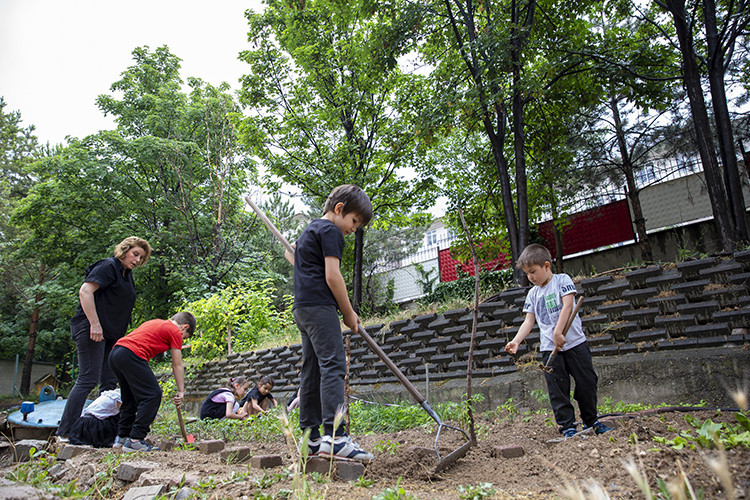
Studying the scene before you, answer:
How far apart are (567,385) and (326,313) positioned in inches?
70.7

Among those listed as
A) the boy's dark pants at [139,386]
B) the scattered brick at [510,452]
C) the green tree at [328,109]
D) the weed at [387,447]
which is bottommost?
the scattered brick at [510,452]

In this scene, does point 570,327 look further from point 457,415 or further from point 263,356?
point 263,356

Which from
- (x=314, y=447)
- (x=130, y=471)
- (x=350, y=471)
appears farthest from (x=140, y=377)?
(x=350, y=471)

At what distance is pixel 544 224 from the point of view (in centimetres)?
1241

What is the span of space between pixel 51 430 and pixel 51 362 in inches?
950

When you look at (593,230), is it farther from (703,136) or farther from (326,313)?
(326,313)

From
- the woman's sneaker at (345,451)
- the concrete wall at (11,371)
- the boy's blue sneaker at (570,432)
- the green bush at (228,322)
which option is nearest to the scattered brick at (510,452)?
the boy's blue sneaker at (570,432)

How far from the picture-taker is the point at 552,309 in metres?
3.37

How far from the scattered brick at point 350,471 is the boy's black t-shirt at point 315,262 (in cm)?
84

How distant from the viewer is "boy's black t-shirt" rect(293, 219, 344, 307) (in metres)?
2.65

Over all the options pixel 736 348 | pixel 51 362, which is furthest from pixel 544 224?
pixel 51 362

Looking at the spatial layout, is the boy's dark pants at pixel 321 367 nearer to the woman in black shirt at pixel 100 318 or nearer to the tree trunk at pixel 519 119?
the woman in black shirt at pixel 100 318

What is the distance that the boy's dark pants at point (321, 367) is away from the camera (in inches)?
98.8

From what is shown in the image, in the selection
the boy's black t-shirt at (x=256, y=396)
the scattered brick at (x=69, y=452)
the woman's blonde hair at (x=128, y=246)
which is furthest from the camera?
the boy's black t-shirt at (x=256, y=396)
